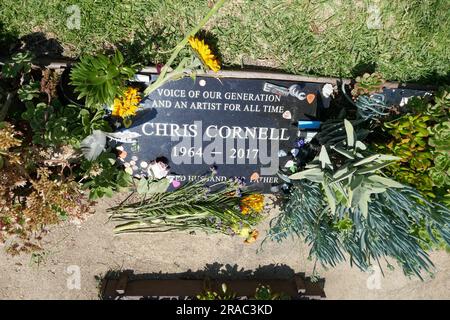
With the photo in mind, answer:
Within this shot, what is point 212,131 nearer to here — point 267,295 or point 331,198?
point 331,198

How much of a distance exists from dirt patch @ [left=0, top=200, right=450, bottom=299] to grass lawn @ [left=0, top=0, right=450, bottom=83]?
3.39 feet

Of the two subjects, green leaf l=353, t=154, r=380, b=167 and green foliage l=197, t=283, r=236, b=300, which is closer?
green leaf l=353, t=154, r=380, b=167

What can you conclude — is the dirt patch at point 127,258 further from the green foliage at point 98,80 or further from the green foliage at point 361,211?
the green foliage at point 98,80

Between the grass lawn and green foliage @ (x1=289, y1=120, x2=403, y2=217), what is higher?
the grass lawn

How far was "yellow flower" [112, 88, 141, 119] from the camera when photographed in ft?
7.00

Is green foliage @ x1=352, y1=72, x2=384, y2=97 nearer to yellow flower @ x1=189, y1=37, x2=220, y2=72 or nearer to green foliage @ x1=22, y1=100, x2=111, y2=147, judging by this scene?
yellow flower @ x1=189, y1=37, x2=220, y2=72

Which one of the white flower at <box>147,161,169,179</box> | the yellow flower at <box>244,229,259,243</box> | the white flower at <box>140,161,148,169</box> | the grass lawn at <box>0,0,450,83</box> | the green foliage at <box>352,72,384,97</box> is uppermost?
the grass lawn at <box>0,0,450,83</box>

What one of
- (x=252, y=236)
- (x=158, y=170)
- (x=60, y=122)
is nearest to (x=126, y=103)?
(x=60, y=122)

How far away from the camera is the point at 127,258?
8.79ft

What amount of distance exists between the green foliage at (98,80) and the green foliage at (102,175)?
0.31 m

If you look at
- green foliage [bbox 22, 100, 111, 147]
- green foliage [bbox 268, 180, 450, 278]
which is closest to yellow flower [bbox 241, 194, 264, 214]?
green foliage [bbox 268, 180, 450, 278]

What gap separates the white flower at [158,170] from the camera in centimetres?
239

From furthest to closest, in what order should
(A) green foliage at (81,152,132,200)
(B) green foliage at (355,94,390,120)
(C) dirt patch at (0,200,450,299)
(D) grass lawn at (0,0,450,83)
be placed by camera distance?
(C) dirt patch at (0,200,450,299) < (D) grass lawn at (0,0,450,83) < (B) green foliage at (355,94,390,120) < (A) green foliage at (81,152,132,200)
